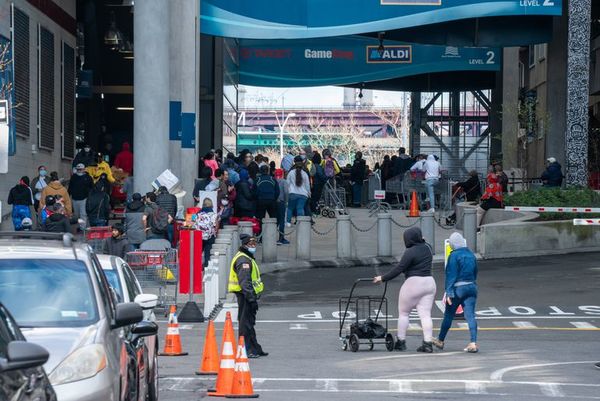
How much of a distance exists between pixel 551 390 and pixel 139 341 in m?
4.97

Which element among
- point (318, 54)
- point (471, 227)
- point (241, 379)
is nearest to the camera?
point (241, 379)

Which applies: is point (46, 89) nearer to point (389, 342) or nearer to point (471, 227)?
point (471, 227)

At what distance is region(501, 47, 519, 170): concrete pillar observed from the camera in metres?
52.9

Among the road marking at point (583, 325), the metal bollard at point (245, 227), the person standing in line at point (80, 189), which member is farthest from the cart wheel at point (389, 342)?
the person standing in line at point (80, 189)

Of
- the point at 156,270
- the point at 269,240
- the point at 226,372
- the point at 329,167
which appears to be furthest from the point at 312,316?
the point at 329,167

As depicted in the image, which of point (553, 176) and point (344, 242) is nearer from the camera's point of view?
point (344, 242)

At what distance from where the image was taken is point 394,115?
5709 inches

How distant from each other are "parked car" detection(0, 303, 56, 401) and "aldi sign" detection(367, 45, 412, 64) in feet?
157

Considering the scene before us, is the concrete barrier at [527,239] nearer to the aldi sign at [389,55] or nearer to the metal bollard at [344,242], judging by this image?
the metal bollard at [344,242]

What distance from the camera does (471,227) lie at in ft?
106

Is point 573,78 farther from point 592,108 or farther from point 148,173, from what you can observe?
point 592,108

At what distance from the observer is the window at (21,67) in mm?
34875

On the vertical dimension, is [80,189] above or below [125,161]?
below

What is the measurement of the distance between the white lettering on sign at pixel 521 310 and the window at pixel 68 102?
2303 centimetres
